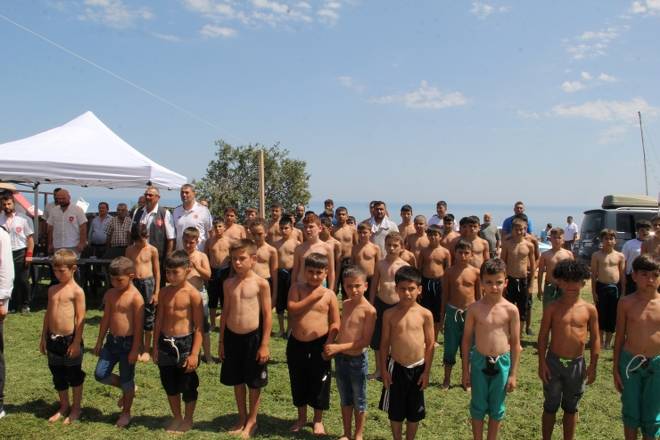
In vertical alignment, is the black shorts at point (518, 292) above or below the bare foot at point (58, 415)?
above

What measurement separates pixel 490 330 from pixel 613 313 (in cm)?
467

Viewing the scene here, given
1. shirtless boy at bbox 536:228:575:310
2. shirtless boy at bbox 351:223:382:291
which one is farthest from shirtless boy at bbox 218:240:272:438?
shirtless boy at bbox 536:228:575:310

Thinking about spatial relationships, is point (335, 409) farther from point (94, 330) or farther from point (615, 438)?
point (94, 330)

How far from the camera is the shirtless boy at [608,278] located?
25.2ft

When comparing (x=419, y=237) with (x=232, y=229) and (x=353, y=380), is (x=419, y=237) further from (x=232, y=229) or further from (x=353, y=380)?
(x=353, y=380)

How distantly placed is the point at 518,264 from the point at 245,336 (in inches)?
198

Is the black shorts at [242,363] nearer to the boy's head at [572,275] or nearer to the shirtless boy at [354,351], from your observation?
Answer: the shirtless boy at [354,351]

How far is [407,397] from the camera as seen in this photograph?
13.5 ft

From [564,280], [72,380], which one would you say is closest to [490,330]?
[564,280]

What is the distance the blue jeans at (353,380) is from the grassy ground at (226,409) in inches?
18.5

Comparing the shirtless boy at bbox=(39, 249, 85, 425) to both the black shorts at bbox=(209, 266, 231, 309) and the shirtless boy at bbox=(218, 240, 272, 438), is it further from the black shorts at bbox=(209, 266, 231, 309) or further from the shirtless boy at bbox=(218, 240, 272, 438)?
the black shorts at bbox=(209, 266, 231, 309)

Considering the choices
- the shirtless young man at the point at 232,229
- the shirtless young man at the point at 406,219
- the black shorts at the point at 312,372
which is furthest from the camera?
the shirtless young man at the point at 406,219

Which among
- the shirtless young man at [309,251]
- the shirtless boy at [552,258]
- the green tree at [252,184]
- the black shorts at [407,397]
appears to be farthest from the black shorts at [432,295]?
the green tree at [252,184]

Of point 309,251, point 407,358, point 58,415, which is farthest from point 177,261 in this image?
point 309,251
